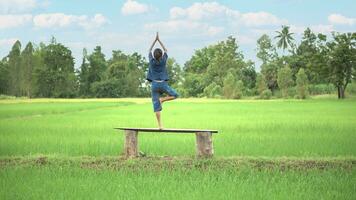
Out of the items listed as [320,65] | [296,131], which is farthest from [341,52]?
[296,131]

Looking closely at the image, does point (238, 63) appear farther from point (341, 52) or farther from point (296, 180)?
point (296, 180)

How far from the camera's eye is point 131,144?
24.1 feet

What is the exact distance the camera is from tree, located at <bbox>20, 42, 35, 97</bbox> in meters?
31.2

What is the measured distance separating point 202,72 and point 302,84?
7.92 metres

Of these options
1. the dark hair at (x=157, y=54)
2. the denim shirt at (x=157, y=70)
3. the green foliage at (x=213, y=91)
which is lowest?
the green foliage at (x=213, y=91)

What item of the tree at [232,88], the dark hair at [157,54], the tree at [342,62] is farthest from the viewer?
the tree at [232,88]

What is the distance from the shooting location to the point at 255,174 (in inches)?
254

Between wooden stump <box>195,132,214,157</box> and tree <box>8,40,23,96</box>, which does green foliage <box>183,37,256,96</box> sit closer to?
tree <box>8,40,23,96</box>

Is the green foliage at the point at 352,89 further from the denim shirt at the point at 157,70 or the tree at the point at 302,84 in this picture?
the denim shirt at the point at 157,70

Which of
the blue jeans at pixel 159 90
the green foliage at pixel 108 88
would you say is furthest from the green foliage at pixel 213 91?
the blue jeans at pixel 159 90

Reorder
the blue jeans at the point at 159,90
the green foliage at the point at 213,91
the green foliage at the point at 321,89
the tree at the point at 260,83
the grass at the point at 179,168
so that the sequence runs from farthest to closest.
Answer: the green foliage at the point at 213,91 < the tree at the point at 260,83 < the green foliage at the point at 321,89 < the blue jeans at the point at 159,90 < the grass at the point at 179,168

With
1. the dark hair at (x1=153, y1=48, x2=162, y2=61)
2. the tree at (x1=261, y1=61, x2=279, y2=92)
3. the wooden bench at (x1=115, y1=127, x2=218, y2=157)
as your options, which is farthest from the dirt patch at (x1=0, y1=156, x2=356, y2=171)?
the tree at (x1=261, y1=61, x2=279, y2=92)

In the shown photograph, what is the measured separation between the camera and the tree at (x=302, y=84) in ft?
101

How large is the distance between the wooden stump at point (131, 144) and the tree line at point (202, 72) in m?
23.6
